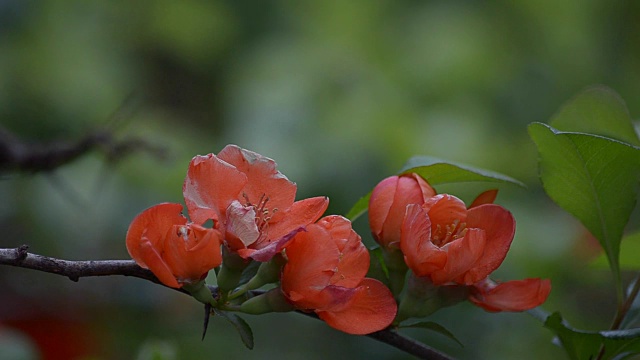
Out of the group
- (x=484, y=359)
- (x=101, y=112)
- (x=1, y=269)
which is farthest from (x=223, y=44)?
(x=484, y=359)

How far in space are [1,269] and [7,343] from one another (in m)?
0.71

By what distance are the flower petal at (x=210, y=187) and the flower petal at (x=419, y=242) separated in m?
0.12

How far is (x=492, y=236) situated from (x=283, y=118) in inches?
45.1

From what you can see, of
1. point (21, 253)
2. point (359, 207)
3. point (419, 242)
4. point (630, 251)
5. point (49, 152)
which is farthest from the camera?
point (49, 152)

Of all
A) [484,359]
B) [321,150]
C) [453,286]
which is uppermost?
[453,286]

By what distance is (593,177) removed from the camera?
0.62 metres

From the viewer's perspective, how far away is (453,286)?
1.91ft

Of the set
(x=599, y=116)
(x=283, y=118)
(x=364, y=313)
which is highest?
(x=599, y=116)

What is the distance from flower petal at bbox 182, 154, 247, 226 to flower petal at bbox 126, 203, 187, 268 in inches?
0.5

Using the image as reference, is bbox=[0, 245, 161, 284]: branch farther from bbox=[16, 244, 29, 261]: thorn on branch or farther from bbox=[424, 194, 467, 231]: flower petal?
bbox=[424, 194, 467, 231]: flower petal

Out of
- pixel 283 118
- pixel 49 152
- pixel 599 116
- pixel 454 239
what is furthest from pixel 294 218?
pixel 283 118

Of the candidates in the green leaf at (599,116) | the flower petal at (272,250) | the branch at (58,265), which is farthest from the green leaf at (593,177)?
the branch at (58,265)

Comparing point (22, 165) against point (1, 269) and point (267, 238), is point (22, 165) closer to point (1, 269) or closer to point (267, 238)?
point (267, 238)

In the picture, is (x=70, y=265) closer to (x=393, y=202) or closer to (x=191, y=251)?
(x=191, y=251)
